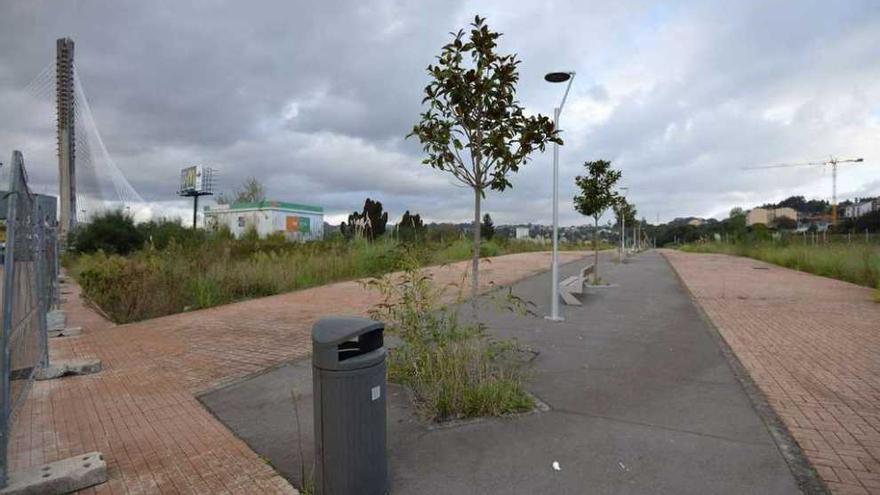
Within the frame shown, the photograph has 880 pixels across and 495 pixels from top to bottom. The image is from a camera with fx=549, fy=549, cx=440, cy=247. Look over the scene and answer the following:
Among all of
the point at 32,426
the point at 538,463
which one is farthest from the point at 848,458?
the point at 32,426

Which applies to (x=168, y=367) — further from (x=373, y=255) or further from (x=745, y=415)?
(x=373, y=255)

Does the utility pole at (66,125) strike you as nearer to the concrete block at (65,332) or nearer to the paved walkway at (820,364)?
the concrete block at (65,332)

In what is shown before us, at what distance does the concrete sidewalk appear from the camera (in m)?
3.38

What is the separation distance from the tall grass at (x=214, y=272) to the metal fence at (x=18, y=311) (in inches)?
121

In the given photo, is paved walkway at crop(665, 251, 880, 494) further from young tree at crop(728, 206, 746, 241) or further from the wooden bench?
young tree at crop(728, 206, 746, 241)

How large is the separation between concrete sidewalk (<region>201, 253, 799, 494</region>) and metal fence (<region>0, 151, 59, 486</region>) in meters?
1.42

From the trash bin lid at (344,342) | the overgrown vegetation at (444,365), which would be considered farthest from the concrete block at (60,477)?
the overgrown vegetation at (444,365)

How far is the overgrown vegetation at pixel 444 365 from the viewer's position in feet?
14.8

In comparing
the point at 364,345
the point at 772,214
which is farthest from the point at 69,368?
the point at 772,214

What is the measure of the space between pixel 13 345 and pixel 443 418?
2.96 meters

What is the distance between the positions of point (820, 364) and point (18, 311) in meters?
7.79

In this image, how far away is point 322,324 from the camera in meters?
3.14

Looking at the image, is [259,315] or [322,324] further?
[259,315]

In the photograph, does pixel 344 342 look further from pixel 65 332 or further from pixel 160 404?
pixel 65 332
